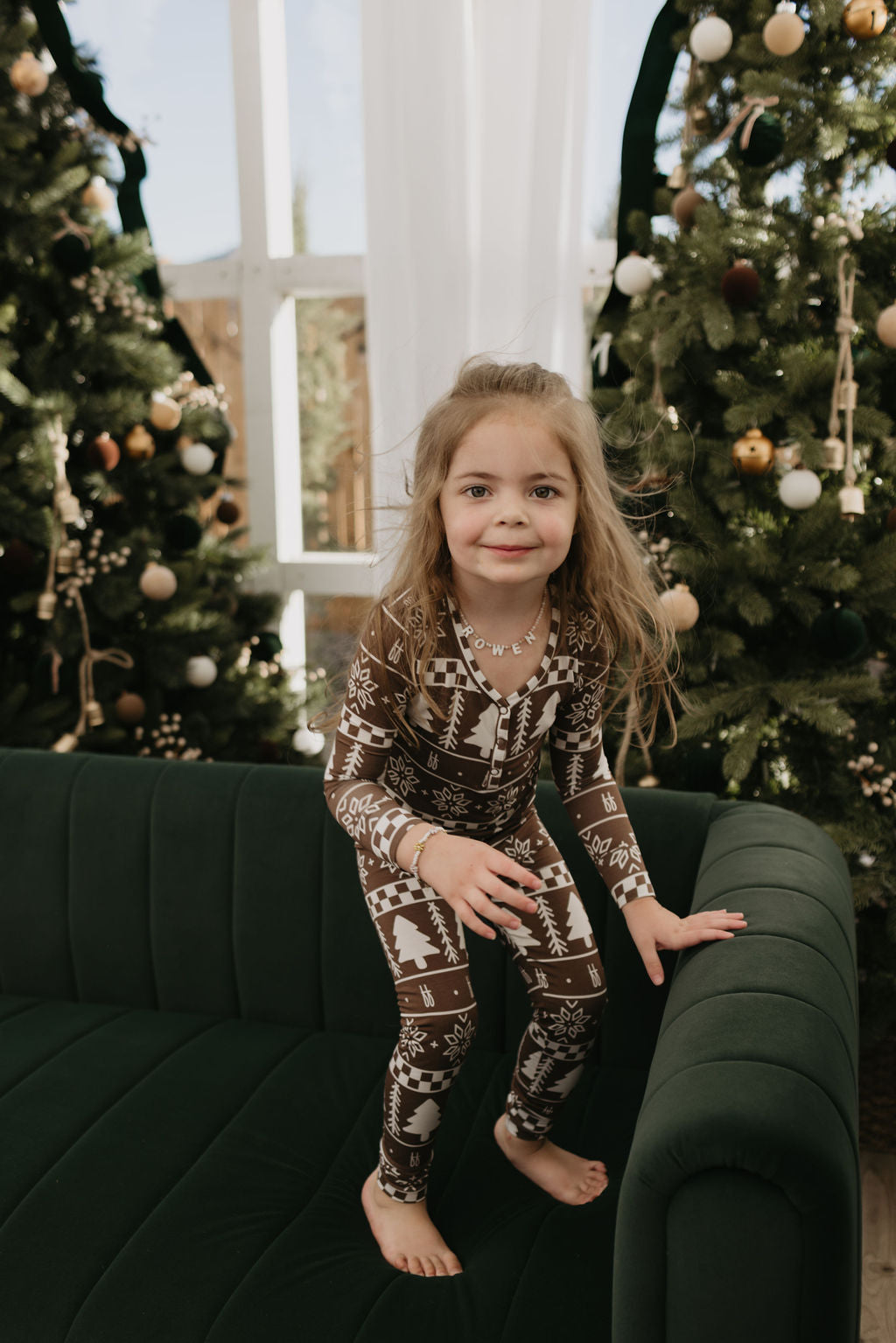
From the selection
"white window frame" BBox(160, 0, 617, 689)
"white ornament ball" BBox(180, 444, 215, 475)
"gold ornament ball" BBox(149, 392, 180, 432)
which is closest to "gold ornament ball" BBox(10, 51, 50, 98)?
"white window frame" BBox(160, 0, 617, 689)

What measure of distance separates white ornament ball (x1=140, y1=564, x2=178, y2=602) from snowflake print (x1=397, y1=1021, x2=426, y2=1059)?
1.49 meters

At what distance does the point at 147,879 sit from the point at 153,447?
1.20 meters

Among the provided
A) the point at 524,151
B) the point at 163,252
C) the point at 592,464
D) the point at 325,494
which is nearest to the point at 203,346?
the point at 163,252

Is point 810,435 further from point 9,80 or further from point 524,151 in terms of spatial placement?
point 9,80

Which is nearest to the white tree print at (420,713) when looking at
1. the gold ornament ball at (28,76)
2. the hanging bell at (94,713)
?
the hanging bell at (94,713)

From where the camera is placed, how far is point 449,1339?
1.07m

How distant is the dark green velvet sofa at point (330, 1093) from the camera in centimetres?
81

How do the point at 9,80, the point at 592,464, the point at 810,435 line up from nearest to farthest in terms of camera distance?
the point at 592,464 → the point at 810,435 → the point at 9,80

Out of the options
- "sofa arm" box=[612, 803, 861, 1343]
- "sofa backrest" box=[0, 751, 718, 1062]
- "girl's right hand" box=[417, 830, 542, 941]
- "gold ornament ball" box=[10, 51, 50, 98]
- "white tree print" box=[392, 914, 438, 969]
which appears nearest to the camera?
"sofa arm" box=[612, 803, 861, 1343]

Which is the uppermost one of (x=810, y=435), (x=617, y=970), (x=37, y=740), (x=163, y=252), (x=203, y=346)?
(x=163, y=252)

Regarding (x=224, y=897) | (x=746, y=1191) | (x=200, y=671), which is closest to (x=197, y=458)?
(x=200, y=671)

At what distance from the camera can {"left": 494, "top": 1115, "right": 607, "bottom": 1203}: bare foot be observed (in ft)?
4.31

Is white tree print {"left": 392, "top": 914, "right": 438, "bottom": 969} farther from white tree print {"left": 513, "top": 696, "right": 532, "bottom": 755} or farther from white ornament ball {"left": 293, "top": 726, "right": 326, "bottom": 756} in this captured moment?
white ornament ball {"left": 293, "top": 726, "right": 326, "bottom": 756}

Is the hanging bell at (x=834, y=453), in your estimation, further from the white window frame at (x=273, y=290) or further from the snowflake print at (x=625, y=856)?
the white window frame at (x=273, y=290)
